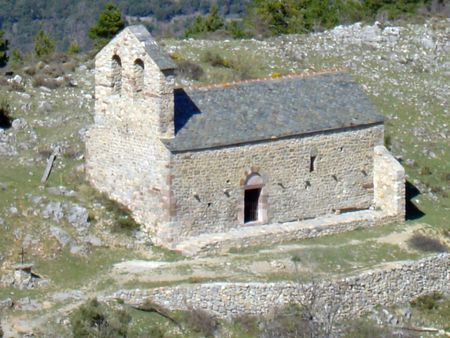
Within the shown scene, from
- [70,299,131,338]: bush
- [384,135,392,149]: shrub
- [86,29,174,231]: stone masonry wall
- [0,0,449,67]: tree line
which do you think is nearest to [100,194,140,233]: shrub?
[86,29,174,231]: stone masonry wall

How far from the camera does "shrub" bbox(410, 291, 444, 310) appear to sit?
36.3 meters

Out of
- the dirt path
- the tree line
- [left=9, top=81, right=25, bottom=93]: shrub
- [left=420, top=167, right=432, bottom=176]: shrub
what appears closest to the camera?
the dirt path

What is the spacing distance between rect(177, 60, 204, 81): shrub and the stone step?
1090 centimetres

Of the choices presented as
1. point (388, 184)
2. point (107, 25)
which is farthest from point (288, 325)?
point (107, 25)

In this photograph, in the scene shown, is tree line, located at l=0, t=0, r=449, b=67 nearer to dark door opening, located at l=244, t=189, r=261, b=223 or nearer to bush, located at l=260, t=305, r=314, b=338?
dark door opening, located at l=244, t=189, r=261, b=223

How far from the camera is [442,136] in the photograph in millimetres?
48094

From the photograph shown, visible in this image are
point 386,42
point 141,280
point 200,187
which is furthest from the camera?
point 386,42

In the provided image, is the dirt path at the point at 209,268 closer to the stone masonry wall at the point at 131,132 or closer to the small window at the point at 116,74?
the stone masonry wall at the point at 131,132

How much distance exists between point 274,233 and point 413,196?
22.4 feet

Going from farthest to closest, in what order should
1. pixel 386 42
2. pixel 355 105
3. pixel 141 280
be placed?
pixel 386 42
pixel 355 105
pixel 141 280

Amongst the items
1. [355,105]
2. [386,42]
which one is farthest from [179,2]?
[355,105]

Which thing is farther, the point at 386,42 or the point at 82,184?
the point at 386,42

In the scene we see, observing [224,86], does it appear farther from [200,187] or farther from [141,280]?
[141,280]

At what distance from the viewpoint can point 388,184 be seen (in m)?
39.9
